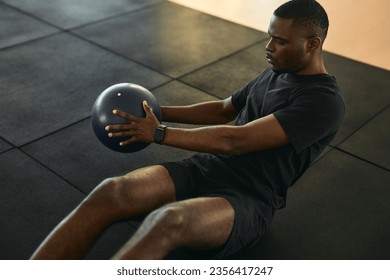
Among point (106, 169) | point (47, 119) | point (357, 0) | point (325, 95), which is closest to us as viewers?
point (325, 95)

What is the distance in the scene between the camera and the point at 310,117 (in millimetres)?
2279

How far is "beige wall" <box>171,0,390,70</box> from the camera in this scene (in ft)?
15.9

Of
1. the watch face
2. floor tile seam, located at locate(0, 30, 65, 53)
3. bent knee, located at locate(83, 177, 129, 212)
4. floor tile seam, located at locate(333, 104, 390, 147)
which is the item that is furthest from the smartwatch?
floor tile seam, located at locate(0, 30, 65, 53)

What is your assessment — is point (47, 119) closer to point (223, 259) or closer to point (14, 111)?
point (14, 111)

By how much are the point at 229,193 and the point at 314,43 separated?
74 cm

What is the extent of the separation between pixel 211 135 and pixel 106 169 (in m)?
1.01

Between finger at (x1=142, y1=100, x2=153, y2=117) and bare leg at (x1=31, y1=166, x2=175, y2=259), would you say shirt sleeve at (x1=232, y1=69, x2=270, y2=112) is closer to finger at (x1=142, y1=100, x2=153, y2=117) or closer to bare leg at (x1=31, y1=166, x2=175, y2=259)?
finger at (x1=142, y1=100, x2=153, y2=117)

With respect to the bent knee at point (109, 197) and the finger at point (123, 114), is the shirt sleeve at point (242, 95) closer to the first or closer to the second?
the finger at point (123, 114)

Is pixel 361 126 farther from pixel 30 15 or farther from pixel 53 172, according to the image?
pixel 30 15

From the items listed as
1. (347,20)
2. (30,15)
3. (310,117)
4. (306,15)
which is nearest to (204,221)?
(310,117)

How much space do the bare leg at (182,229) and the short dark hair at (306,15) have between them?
82 cm

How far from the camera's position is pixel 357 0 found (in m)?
6.18

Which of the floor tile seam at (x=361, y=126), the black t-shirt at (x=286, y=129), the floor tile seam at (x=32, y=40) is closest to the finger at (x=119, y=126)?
the black t-shirt at (x=286, y=129)
